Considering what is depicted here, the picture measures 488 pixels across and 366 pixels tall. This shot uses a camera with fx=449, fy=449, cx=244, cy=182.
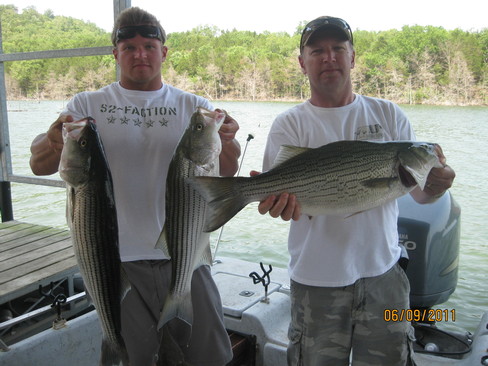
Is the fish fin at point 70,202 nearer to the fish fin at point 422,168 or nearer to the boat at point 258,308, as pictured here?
the boat at point 258,308

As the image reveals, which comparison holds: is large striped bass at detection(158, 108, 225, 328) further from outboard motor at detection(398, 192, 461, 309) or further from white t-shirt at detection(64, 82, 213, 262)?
outboard motor at detection(398, 192, 461, 309)


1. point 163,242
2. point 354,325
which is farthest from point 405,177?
point 163,242

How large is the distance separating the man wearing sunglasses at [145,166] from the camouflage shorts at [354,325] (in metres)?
0.54

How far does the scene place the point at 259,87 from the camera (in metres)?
15.0

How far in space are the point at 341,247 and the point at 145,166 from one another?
117 cm

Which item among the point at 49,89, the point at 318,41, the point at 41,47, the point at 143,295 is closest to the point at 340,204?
the point at 318,41

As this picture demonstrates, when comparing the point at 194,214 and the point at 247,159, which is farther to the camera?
the point at 247,159

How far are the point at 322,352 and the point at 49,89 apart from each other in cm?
1108

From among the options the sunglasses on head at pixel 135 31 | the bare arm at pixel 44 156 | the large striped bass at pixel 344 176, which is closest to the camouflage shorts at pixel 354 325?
the large striped bass at pixel 344 176

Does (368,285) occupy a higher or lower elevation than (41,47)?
lower

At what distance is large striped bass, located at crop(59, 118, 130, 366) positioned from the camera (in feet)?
6.99

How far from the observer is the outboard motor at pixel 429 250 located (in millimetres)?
3672

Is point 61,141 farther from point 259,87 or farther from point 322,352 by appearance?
point 259,87

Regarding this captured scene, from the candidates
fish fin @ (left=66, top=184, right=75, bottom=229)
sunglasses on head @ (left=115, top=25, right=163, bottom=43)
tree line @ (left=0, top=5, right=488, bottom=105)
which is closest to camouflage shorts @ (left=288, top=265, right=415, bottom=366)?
fish fin @ (left=66, top=184, right=75, bottom=229)
